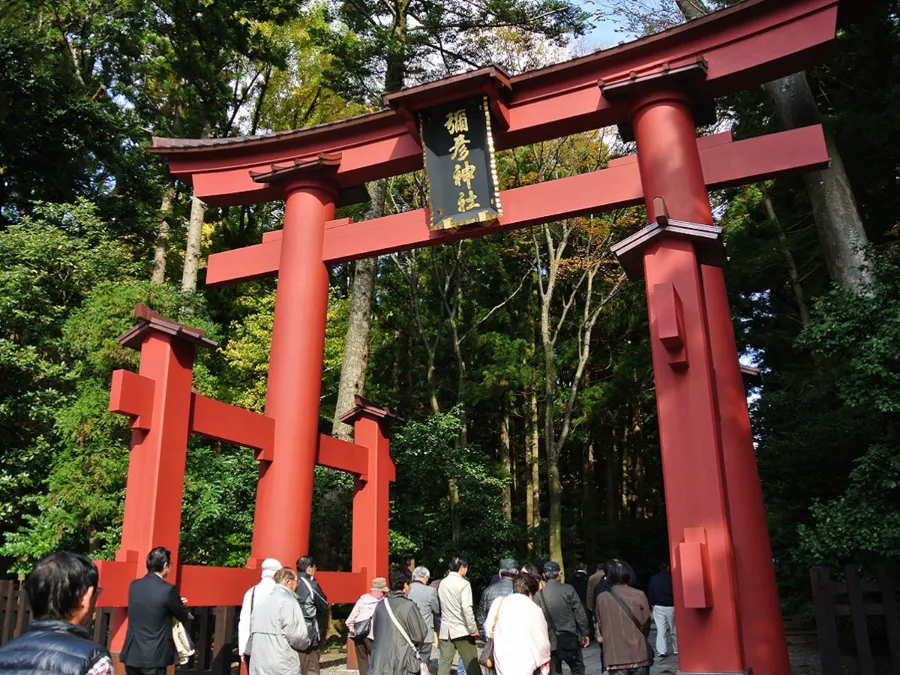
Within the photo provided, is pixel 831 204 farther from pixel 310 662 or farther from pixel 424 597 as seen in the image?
pixel 310 662

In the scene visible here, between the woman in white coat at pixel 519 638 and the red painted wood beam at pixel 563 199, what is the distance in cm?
398

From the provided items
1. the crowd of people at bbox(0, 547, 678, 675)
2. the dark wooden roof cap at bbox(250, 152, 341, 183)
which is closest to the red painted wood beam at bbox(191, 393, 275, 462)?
the crowd of people at bbox(0, 547, 678, 675)

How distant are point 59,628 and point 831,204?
9.79 m

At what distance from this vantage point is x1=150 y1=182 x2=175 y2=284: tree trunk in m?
15.1

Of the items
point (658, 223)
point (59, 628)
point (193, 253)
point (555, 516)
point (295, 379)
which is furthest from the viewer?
point (555, 516)

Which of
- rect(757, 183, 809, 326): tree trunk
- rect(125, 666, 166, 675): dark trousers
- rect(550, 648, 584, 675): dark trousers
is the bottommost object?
rect(550, 648, 584, 675): dark trousers

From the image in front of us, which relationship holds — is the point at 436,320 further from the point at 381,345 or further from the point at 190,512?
the point at 190,512

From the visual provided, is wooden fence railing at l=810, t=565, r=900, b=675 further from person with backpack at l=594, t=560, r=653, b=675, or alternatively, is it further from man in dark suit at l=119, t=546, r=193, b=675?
man in dark suit at l=119, t=546, r=193, b=675

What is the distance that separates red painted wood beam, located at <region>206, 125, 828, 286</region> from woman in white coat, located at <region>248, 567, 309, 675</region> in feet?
13.7

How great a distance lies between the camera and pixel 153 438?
5.76 meters

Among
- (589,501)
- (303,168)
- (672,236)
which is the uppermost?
(303,168)

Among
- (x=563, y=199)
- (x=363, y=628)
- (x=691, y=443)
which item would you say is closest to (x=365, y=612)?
(x=363, y=628)

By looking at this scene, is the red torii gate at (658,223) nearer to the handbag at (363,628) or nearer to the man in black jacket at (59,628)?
the handbag at (363,628)

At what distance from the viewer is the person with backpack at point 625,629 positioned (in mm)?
5172
